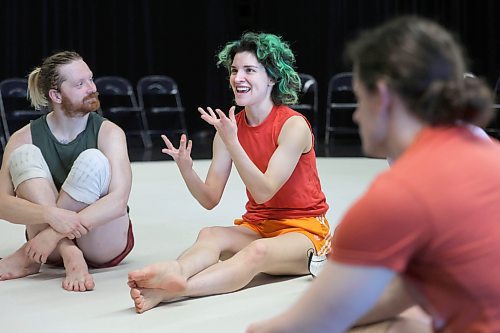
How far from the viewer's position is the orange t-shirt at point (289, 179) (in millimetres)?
2982

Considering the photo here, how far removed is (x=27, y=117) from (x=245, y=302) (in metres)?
5.67

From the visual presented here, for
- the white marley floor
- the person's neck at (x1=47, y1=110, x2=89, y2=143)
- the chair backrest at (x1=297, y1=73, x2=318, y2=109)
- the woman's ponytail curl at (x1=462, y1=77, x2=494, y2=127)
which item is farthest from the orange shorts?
the chair backrest at (x1=297, y1=73, x2=318, y2=109)

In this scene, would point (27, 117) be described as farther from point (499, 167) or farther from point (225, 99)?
point (499, 167)

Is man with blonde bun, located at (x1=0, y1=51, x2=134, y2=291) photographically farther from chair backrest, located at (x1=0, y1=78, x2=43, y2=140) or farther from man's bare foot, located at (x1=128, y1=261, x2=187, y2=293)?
chair backrest, located at (x1=0, y1=78, x2=43, y2=140)

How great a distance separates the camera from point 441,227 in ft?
3.72

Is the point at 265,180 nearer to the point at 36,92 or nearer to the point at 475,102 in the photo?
the point at 36,92

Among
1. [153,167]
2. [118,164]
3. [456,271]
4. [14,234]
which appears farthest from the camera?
[153,167]

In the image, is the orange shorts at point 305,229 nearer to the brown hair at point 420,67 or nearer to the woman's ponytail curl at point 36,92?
the woman's ponytail curl at point 36,92

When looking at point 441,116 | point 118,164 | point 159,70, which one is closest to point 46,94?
point 118,164

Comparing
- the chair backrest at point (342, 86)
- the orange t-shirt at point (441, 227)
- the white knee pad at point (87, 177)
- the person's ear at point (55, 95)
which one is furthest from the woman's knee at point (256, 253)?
the chair backrest at point (342, 86)

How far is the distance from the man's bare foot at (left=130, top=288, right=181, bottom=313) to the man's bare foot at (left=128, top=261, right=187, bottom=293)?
0.02 meters

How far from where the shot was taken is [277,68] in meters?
3.02

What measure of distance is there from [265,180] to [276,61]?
0.51 meters

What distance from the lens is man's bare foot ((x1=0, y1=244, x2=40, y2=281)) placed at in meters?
3.00
